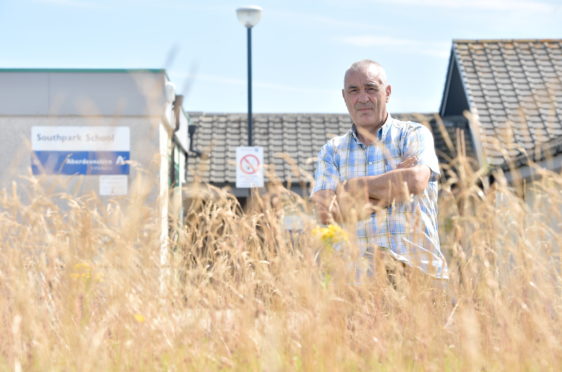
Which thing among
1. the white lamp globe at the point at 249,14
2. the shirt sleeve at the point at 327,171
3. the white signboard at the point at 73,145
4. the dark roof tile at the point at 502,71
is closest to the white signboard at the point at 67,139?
the white signboard at the point at 73,145

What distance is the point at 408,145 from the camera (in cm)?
337

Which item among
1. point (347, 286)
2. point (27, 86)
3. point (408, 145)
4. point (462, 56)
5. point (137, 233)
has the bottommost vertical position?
point (347, 286)

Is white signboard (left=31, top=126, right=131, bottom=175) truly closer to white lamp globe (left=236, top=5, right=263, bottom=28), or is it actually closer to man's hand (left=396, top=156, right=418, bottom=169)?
white lamp globe (left=236, top=5, right=263, bottom=28)

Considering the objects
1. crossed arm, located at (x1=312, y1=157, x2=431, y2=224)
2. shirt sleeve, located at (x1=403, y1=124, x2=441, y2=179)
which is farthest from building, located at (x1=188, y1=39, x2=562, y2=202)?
crossed arm, located at (x1=312, y1=157, x2=431, y2=224)

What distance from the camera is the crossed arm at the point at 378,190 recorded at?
2.65 meters

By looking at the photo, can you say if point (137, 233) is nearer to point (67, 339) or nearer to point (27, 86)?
point (67, 339)

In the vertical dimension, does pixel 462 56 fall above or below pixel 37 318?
above

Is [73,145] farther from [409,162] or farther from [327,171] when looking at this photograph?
[409,162]

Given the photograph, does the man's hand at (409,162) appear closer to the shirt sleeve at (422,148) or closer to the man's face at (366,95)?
the shirt sleeve at (422,148)

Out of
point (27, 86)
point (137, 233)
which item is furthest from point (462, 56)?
point (137, 233)

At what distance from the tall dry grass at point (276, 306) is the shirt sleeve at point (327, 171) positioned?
0.62 m

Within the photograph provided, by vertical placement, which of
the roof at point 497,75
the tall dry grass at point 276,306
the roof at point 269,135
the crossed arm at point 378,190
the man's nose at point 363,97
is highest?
the roof at point 497,75

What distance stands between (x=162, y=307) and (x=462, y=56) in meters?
14.5

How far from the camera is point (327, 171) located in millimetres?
3520
